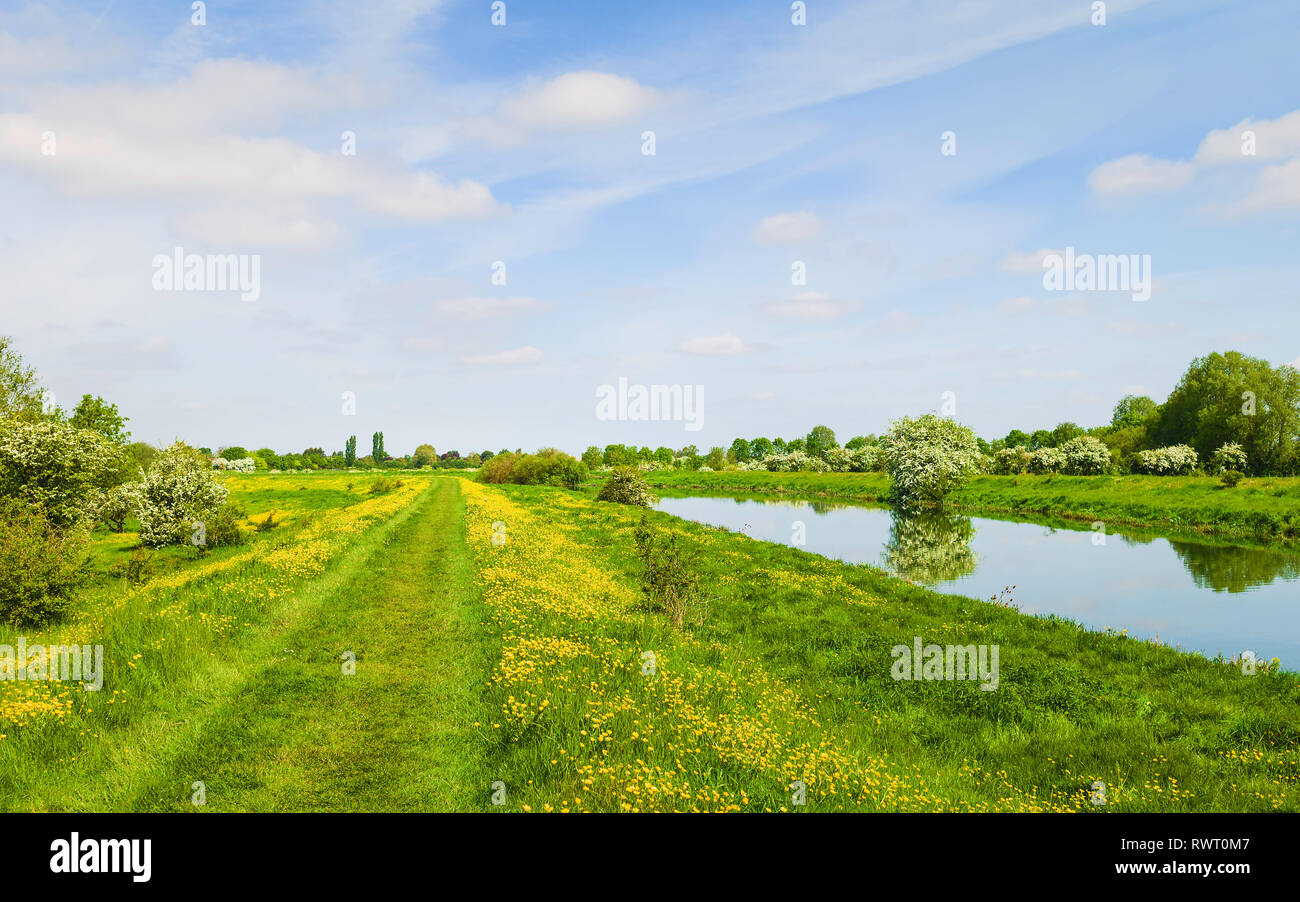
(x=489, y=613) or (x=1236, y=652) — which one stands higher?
(x=489, y=613)

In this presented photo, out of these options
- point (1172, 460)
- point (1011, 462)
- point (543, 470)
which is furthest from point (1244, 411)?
point (543, 470)

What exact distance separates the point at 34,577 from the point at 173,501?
20.7 m

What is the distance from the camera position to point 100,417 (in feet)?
153

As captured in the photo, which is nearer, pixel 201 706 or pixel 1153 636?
pixel 201 706

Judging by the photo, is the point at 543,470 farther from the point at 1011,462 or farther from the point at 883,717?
the point at 883,717

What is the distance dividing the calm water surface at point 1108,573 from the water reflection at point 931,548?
0.07 meters

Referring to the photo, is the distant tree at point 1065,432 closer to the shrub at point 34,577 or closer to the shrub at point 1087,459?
the shrub at point 1087,459

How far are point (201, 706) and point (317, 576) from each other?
33.4 feet

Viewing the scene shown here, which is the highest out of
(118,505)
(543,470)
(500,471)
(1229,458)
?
(1229,458)

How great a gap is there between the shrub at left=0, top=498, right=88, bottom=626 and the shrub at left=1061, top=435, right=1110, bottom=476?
317 feet

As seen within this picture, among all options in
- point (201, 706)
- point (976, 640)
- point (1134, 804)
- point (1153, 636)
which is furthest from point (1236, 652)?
point (201, 706)

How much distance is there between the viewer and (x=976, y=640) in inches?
711
